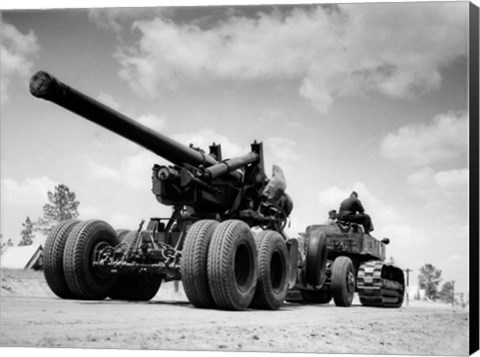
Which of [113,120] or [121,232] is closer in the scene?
[113,120]

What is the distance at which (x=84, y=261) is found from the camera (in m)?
10.9

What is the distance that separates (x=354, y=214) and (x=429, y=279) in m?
4.28

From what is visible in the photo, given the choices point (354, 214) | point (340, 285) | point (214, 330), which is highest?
point (354, 214)

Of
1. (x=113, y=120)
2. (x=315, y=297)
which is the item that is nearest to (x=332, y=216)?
(x=315, y=297)

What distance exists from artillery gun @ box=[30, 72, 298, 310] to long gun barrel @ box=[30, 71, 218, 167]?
1 cm

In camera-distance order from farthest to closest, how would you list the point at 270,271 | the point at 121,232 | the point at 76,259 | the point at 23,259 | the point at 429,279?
the point at 23,259 → the point at 121,232 → the point at 270,271 → the point at 429,279 → the point at 76,259

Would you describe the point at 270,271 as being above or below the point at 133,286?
above

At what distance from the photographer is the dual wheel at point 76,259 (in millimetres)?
10828

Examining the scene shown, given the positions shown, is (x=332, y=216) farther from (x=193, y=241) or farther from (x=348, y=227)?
(x=193, y=241)

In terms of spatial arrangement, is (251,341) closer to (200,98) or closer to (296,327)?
(296,327)

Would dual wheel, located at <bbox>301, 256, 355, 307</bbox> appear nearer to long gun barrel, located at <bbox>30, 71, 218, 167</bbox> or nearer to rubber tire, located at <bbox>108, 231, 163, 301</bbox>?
long gun barrel, located at <bbox>30, 71, 218, 167</bbox>

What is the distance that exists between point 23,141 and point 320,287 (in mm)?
6101

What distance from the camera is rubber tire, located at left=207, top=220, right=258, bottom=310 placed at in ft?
32.7

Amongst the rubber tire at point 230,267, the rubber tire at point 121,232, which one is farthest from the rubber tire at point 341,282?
the rubber tire at point 121,232
